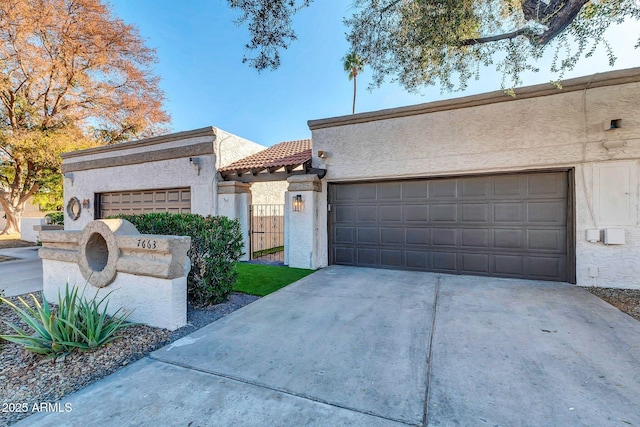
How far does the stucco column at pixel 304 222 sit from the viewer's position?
26.5 ft

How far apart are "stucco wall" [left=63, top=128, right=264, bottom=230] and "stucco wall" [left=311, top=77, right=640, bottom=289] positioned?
17.4ft

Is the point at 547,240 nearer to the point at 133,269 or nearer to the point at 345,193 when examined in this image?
the point at 345,193

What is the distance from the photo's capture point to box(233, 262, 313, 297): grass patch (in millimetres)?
6169

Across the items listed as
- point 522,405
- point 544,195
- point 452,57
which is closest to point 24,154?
point 452,57

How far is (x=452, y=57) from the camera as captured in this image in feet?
20.5

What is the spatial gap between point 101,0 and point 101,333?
19.9m

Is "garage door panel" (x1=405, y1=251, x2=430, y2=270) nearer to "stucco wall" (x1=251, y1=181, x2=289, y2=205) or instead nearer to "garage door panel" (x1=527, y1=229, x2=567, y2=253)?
"garage door panel" (x1=527, y1=229, x2=567, y2=253)

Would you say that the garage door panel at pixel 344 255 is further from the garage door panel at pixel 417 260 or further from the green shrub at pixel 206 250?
the green shrub at pixel 206 250

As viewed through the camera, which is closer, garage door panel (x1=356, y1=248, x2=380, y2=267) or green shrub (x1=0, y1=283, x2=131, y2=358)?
green shrub (x1=0, y1=283, x2=131, y2=358)

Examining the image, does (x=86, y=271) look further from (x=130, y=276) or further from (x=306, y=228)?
(x=306, y=228)

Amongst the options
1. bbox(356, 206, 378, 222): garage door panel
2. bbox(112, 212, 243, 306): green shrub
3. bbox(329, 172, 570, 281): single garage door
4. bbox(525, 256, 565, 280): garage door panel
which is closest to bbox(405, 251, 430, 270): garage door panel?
bbox(329, 172, 570, 281): single garage door

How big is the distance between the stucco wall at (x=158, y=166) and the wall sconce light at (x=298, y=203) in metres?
3.16

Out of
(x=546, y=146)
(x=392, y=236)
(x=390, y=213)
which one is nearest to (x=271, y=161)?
(x=390, y=213)

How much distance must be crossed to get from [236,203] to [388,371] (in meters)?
7.80
